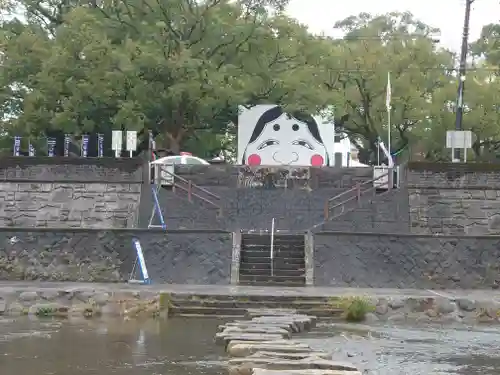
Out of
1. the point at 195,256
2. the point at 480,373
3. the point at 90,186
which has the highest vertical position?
the point at 90,186

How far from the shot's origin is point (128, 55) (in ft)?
104

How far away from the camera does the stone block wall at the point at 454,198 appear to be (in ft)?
92.2

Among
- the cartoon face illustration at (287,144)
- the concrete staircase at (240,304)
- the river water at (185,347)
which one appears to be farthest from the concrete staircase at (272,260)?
the cartoon face illustration at (287,144)

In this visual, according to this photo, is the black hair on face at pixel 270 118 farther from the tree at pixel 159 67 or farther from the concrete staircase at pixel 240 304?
the concrete staircase at pixel 240 304

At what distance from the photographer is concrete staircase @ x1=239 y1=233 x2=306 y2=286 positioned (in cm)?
2262

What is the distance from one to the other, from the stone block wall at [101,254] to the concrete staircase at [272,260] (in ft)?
2.39

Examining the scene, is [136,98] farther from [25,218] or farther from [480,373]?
[480,373]

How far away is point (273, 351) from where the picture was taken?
37.7 ft

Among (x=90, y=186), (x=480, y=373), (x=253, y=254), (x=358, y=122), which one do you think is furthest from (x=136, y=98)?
(x=480, y=373)

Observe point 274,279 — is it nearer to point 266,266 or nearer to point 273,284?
point 273,284

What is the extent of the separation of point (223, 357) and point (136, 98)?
2134 cm

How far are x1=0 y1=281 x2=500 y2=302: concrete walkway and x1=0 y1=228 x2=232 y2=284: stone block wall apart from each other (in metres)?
0.93

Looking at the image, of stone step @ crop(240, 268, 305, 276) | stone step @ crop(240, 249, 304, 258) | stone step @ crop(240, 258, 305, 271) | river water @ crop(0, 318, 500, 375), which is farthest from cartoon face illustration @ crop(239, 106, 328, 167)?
river water @ crop(0, 318, 500, 375)

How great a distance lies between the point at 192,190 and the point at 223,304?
11.5 m
